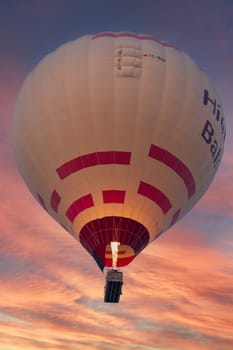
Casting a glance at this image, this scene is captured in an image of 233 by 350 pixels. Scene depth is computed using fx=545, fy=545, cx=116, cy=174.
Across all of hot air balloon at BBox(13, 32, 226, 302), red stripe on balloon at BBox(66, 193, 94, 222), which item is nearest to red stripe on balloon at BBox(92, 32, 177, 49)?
hot air balloon at BBox(13, 32, 226, 302)

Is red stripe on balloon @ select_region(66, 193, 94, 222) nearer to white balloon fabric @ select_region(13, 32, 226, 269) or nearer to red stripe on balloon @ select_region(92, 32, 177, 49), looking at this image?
white balloon fabric @ select_region(13, 32, 226, 269)

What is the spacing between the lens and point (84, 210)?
73.8 feet

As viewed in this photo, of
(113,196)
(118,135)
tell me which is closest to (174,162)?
(118,135)

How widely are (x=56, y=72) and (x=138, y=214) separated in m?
6.89

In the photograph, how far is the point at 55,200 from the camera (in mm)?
23453

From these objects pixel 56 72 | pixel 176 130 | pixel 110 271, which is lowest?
pixel 110 271

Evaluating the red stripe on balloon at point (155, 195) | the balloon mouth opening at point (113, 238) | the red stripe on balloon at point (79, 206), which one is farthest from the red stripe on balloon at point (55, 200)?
the red stripe on balloon at point (155, 195)

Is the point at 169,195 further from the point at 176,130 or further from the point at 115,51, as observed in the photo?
the point at 115,51

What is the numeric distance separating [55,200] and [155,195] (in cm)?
434

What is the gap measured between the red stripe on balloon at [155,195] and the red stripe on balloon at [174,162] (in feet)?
3.69

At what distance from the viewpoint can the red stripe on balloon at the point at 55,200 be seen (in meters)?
23.2

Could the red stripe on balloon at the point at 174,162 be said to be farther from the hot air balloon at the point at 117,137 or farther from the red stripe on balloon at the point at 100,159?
the red stripe on balloon at the point at 100,159

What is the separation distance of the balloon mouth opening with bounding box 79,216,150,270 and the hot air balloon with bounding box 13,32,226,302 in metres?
0.04

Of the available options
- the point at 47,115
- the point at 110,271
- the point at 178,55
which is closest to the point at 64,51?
the point at 47,115
